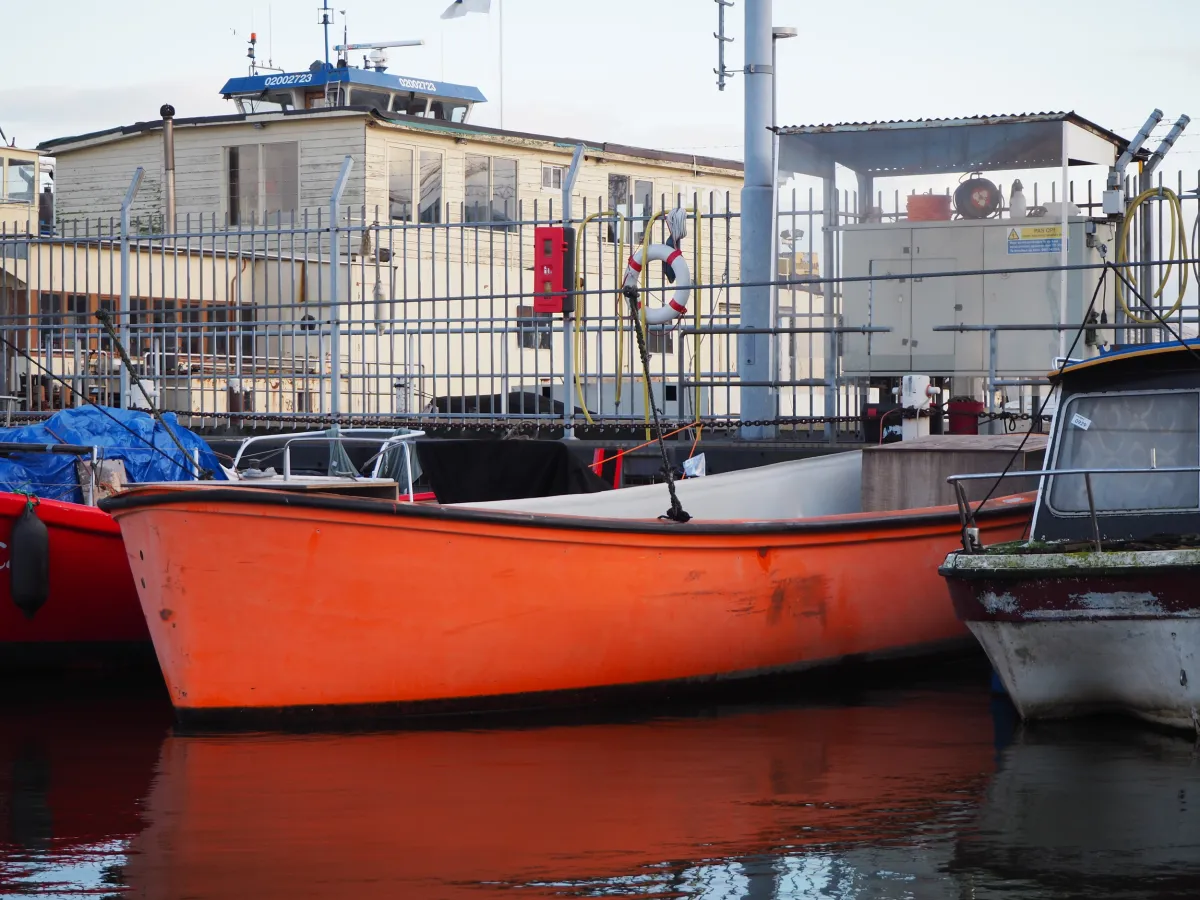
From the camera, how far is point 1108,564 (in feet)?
23.4

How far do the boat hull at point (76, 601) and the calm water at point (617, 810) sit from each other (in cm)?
115

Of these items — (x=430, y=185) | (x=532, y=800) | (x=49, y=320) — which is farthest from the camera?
(x=430, y=185)

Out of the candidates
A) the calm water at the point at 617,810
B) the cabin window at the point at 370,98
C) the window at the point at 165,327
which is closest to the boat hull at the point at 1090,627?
the calm water at the point at 617,810

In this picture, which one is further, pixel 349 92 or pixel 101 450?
pixel 349 92

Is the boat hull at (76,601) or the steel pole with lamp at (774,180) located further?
the steel pole with lamp at (774,180)

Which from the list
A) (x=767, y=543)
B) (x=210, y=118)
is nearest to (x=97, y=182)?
(x=210, y=118)

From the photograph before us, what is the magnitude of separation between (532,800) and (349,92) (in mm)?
27606

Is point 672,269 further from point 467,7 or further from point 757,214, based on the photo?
point 467,7

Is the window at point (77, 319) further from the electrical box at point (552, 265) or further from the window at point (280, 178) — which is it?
the electrical box at point (552, 265)

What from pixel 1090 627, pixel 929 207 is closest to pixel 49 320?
pixel 929 207

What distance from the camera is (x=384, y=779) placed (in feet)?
21.9

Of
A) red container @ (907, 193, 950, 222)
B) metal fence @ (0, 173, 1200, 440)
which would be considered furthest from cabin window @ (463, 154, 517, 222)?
red container @ (907, 193, 950, 222)

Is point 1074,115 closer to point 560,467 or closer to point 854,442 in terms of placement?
point 854,442

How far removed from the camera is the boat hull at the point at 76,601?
9172mm
